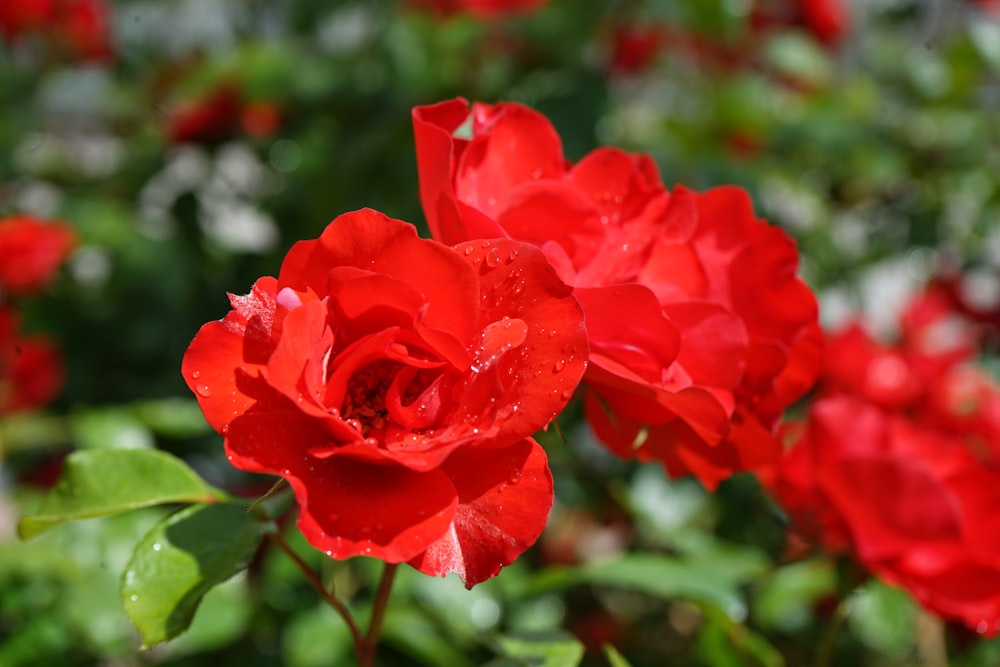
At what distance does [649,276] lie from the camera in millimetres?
461

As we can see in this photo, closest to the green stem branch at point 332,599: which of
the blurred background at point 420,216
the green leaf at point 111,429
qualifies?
the blurred background at point 420,216

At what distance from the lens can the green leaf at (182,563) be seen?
42 cm

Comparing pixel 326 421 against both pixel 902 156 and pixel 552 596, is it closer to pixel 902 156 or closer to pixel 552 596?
pixel 552 596

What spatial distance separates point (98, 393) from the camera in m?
1.53

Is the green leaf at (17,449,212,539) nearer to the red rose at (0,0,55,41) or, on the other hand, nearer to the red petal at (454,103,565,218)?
the red petal at (454,103,565,218)

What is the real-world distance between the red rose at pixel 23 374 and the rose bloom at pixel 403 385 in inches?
35.8

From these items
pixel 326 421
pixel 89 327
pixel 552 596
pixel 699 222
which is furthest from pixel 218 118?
pixel 326 421

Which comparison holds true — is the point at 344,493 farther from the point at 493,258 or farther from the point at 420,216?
the point at 420,216

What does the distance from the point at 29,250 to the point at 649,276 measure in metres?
1.10

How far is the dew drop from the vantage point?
15.1 inches

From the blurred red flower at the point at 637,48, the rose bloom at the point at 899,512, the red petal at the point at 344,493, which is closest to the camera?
the red petal at the point at 344,493

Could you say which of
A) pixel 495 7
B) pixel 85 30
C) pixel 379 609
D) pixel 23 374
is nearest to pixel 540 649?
pixel 379 609

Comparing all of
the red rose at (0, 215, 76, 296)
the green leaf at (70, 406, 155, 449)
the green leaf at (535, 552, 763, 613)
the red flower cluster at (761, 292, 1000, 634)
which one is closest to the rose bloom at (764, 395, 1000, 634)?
the red flower cluster at (761, 292, 1000, 634)

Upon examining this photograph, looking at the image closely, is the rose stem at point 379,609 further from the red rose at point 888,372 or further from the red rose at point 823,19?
the red rose at point 823,19
